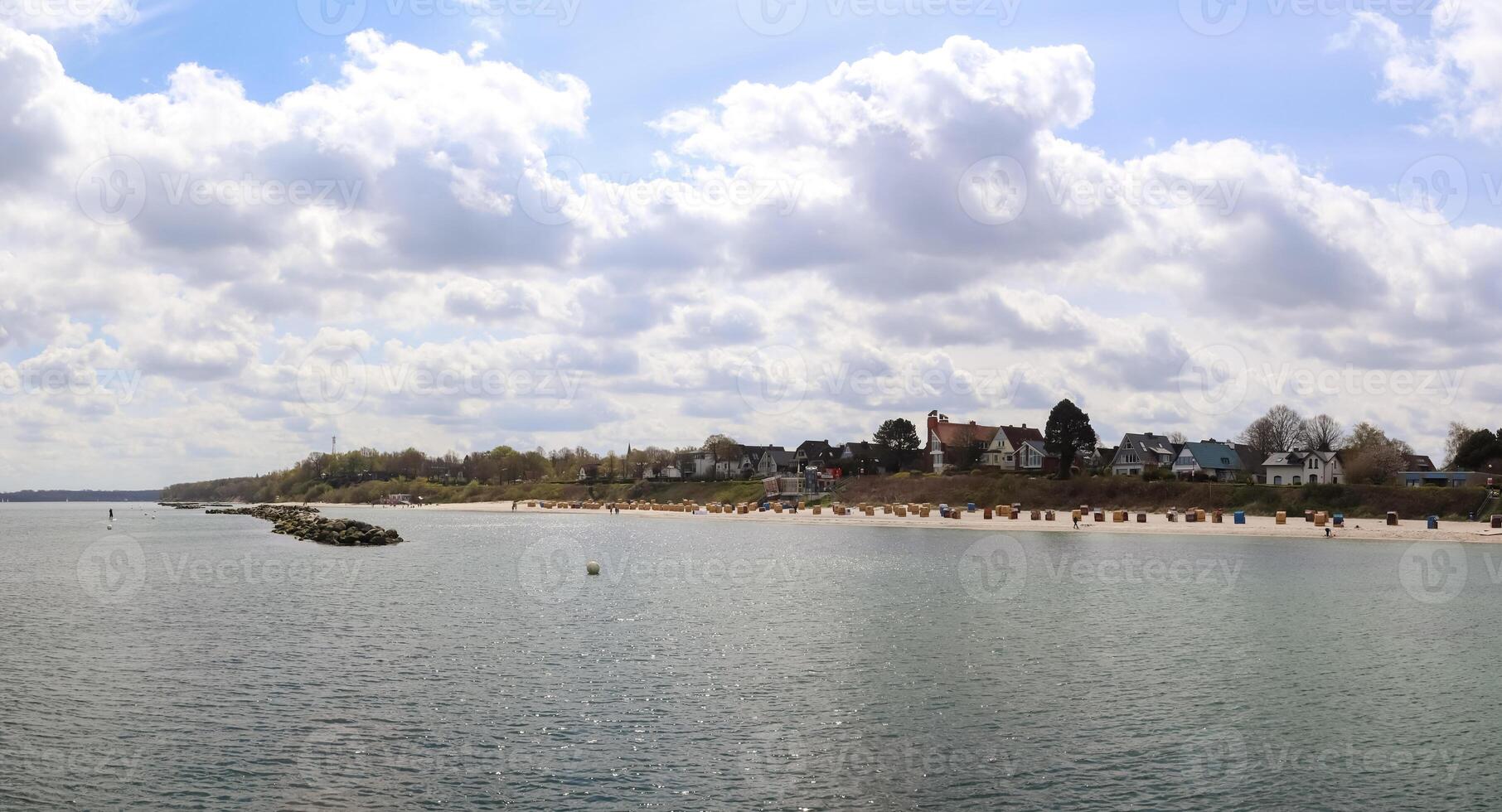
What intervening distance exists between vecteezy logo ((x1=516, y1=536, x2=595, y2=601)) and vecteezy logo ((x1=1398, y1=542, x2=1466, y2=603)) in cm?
4753

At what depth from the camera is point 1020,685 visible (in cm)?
3400

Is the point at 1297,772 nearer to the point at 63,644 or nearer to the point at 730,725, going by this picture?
the point at 730,725

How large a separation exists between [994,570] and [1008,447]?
389 ft

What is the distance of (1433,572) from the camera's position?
233ft

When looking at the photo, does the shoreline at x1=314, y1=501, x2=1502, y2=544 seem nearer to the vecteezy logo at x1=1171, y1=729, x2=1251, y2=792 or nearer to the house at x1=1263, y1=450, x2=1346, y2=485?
the house at x1=1263, y1=450, x2=1346, y2=485

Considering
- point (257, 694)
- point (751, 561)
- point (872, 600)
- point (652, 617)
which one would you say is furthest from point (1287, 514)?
point (257, 694)

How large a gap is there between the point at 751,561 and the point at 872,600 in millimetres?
26730

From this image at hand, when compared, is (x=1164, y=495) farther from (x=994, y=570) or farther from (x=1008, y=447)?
(x=994, y=570)

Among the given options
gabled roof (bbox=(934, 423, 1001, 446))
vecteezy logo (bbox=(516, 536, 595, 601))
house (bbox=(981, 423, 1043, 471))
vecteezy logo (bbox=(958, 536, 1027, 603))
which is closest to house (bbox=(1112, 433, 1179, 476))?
house (bbox=(981, 423, 1043, 471))

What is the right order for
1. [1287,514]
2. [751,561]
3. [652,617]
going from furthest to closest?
[1287,514], [751,561], [652,617]

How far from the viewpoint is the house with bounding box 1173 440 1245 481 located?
544 feet
